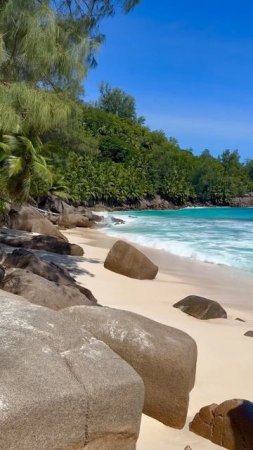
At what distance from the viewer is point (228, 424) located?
3.39 metres

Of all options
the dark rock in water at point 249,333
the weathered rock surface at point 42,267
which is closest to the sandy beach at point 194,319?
the dark rock in water at point 249,333

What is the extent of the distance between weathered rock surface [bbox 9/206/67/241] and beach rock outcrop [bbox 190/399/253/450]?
1358 centimetres

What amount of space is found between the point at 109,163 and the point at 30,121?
5907 centimetres

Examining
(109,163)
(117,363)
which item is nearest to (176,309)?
(117,363)

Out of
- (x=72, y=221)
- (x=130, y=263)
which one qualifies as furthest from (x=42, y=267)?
(x=72, y=221)

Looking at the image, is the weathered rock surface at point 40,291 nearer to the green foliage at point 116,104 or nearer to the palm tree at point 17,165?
the palm tree at point 17,165

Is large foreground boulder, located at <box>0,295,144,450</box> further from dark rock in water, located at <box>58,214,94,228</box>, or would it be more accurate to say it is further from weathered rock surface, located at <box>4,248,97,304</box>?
dark rock in water, located at <box>58,214,94,228</box>

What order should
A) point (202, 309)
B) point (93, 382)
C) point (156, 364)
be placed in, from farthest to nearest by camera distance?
point (202, 309)
point (156, 364)
point (93, 382)

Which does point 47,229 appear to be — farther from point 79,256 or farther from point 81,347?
point 81,347

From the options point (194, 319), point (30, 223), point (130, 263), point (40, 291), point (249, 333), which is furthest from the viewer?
point (30, 223)

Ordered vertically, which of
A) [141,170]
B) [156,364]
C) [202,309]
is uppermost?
[141,170]

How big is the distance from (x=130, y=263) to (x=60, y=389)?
7996 mm

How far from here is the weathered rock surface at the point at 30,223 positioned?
17.1 metres

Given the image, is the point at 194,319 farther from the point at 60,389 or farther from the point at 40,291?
the point at 60,389
